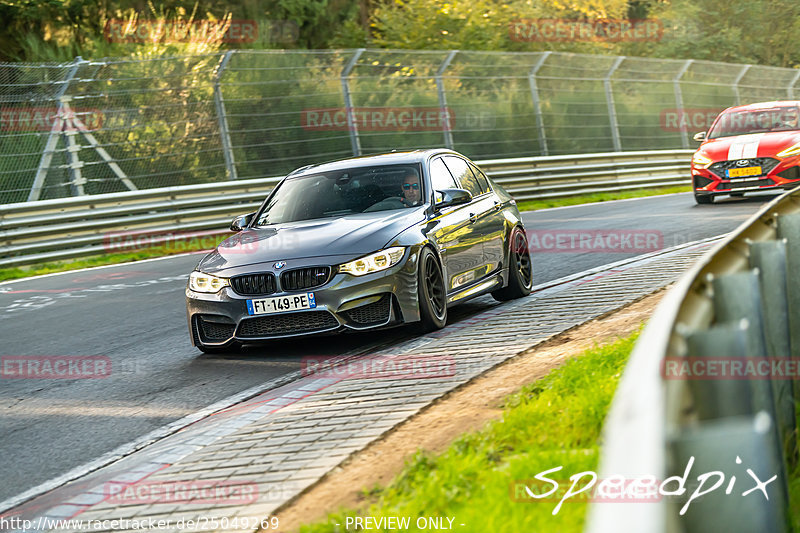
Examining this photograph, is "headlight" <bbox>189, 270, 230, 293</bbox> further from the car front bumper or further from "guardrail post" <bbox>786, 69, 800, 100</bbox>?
"guardrail post" <bbox>786, 69, 800, 100</bbox>

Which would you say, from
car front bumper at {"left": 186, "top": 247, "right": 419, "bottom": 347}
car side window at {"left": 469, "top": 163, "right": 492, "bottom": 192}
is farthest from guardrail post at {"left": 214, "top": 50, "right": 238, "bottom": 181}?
car front bumper at {"left": 186, "top": 247, "right": 419, "bottom": 347}

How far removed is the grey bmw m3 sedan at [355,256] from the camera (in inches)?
317

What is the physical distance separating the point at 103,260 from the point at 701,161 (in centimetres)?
1054

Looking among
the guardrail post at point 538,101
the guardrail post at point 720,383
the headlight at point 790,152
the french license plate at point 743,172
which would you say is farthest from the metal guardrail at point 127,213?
the guardrail post at point 720,383

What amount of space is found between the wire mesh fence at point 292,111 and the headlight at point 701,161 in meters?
6.30

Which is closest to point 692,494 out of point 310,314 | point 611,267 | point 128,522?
point 128,522

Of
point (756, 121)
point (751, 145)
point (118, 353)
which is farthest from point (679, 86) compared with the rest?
point (118, 353)

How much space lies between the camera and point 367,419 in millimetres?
5836

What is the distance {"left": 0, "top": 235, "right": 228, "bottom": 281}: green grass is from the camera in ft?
51.8

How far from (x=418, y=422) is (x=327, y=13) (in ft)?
91.4

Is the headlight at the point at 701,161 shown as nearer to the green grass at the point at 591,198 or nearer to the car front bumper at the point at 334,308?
the green grass at the point at 591,198

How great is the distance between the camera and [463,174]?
34.2 ft

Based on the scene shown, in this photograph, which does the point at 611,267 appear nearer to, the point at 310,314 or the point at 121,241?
the point at 310,314

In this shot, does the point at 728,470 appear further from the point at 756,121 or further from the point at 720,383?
the point at 756,121
